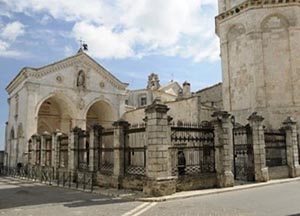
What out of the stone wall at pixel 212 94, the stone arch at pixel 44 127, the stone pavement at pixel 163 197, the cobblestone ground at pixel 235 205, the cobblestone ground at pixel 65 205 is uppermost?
the stone wall at pixel 212 94

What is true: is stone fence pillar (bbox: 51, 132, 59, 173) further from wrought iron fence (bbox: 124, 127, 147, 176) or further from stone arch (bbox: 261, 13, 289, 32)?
stone arch (bbox: 261, 13, 289, 32)

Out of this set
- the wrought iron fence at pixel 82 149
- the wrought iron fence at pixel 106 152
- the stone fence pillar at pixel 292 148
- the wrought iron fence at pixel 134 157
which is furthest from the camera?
the wrought iron fence at pixel 82 149

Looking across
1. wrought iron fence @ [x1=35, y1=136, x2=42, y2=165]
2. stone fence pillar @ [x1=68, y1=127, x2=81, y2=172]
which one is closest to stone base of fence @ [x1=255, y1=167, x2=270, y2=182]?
stone fence pillar @ [x1=68, y1=127, x2=81, y2=172]

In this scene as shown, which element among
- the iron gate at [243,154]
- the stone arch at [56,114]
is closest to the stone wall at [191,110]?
the iron gate at [243,154]

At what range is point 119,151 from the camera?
1523cm

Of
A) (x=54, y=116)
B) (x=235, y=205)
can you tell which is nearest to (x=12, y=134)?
(x=54, y=116)

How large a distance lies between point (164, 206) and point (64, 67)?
24.4 meters

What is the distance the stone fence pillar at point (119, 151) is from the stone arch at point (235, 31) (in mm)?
13624

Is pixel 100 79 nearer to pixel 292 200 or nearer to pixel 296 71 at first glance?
pixel 296 71

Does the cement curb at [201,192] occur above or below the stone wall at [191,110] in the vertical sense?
below

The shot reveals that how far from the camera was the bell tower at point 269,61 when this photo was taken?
75.6 ft

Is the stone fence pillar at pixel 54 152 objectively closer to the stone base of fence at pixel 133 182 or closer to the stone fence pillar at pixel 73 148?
the stone fence pillar at pixel 73 148

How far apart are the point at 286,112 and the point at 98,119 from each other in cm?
2123

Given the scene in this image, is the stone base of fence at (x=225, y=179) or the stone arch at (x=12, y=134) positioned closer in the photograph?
the stone base of fence at (x=225, y=179)
